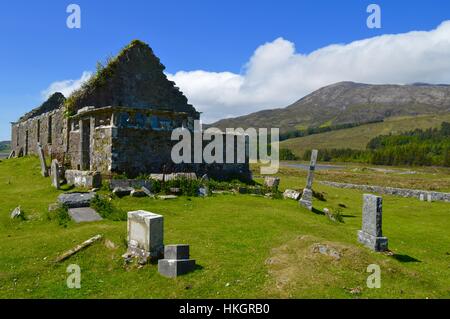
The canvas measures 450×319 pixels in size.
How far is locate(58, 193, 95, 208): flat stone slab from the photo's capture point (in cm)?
1703

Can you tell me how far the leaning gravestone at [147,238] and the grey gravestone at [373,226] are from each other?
789 cm

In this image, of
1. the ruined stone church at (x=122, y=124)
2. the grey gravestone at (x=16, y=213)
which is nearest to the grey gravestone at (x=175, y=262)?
the grey gravestone at (x=16, y=213)

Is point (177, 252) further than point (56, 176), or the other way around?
point (56, 176)

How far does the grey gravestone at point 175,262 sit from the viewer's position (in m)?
10.6

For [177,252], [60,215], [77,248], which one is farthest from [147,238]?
[60,215]

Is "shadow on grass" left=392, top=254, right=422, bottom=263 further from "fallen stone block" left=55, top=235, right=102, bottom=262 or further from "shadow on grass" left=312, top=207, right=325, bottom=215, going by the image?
"fallen stone block" left=55, top=235, right=102, bottom=262

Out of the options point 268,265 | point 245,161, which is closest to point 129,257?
point 268,265

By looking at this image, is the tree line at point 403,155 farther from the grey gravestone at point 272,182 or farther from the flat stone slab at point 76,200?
the flat stone slab at point 76,200

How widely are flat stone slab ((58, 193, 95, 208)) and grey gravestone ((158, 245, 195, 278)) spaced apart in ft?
25.6

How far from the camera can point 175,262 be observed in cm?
1062

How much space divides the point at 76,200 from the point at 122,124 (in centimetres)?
685

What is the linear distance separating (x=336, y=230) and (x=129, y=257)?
9330mm

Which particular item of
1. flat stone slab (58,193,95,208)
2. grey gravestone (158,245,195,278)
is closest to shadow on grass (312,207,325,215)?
flat stone slab (58,193,95,208)

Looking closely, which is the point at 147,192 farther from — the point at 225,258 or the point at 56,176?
the point at 225,258
